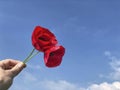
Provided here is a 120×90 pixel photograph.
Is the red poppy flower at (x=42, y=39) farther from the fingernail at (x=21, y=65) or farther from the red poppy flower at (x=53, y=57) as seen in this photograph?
the fingernail at (x=21, y=65)

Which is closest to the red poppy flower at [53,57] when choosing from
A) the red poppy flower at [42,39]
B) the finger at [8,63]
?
the red poppy flower at [42,39]

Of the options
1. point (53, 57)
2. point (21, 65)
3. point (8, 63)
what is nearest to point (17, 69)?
point (21, 65)

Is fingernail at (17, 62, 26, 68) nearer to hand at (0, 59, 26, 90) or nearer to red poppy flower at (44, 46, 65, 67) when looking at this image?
hand at (0, 59, 26, 90)

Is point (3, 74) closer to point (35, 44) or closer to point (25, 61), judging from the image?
point (25, 61)

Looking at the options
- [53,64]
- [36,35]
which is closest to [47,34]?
[36,35]

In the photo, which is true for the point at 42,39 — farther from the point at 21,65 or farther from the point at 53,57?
the point at 21,65
